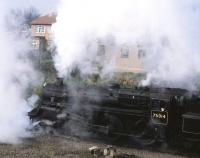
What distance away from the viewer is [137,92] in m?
12.7

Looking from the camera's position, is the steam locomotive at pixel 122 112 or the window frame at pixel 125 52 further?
the window frame at pixel 125 52

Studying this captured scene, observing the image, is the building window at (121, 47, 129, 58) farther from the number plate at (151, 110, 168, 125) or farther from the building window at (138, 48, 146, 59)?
the number plate at (151, 110, 168, 125)

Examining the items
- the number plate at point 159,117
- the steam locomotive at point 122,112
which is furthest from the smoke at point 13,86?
the number plate at point 159,117

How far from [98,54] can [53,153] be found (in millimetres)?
4876

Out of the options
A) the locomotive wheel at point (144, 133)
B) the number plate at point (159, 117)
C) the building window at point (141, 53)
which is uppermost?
the building window at point (141, 53)

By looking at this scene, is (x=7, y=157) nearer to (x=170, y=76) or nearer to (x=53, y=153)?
(x=53, y=153)

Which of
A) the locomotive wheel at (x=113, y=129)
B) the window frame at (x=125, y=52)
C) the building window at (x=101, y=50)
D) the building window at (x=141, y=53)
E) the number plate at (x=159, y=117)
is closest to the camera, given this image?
the number plate at (x=159, y=117)

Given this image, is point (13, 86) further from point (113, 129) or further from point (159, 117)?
point (159, 117)

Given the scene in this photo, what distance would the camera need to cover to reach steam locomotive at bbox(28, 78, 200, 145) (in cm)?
1181

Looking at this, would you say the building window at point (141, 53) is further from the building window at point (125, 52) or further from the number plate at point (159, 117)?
the number plate at point (159, 117)

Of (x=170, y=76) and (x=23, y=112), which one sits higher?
(x=170, y=76)

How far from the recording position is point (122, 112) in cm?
1280

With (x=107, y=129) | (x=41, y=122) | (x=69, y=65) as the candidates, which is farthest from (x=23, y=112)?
(x=107, y=129)

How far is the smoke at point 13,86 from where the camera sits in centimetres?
1293
